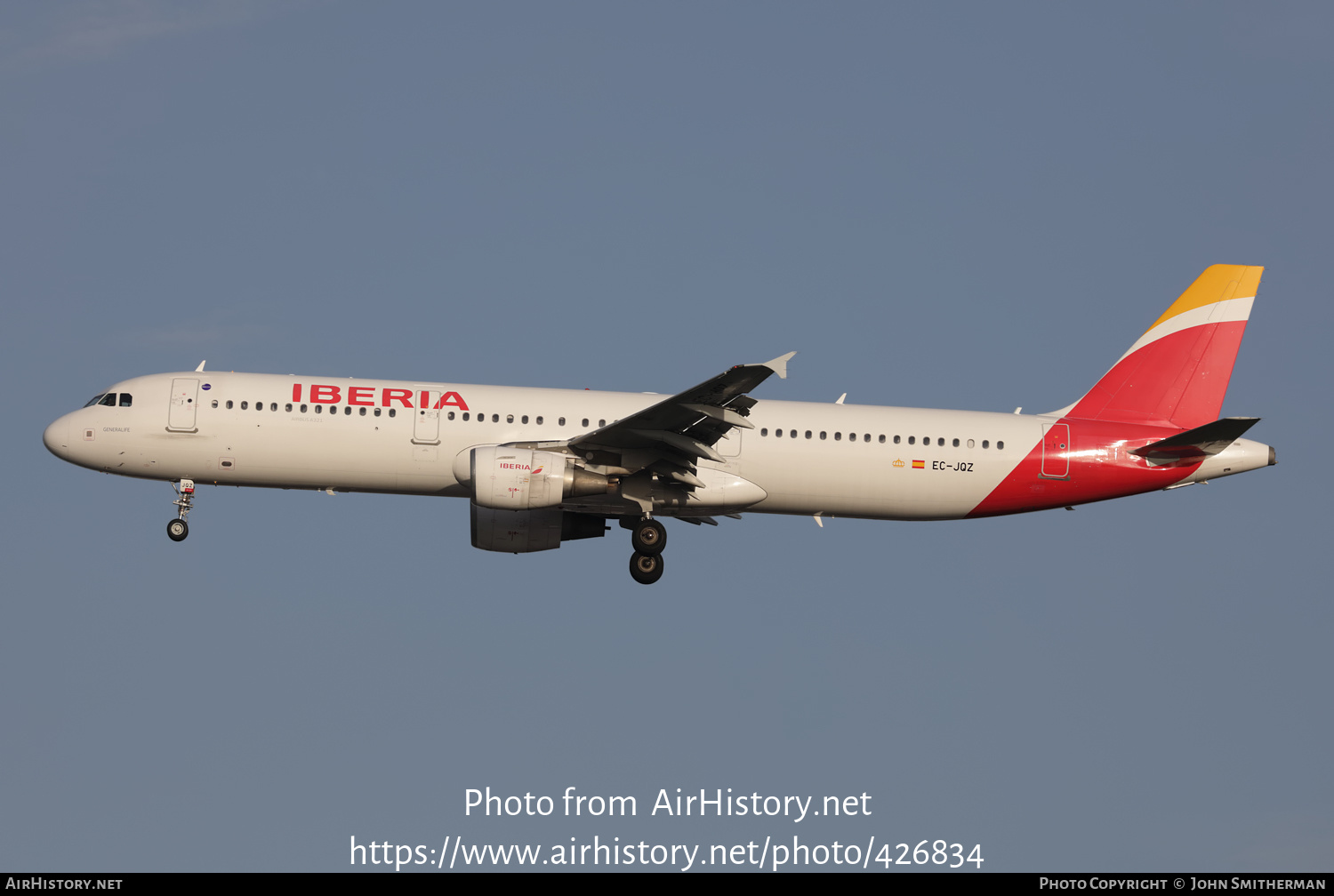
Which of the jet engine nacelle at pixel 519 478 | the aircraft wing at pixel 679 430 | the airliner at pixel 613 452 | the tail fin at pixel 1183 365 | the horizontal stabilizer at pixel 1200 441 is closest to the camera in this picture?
the aircraft wing at pixel 679 430

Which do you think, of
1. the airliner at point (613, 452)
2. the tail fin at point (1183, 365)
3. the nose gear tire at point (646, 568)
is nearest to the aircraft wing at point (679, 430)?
the airliner at point (613, 452)

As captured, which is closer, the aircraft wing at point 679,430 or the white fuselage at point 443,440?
the aircraft wing at point 679,430

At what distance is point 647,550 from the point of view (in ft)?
117

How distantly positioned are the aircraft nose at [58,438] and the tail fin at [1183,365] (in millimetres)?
25550

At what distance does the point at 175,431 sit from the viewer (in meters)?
35.4

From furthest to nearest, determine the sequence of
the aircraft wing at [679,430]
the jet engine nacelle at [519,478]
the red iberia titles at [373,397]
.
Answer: the red iberia titles at [373,397]
the jet engine nacelle at [519,478]
the aircraft wing at [679,430]

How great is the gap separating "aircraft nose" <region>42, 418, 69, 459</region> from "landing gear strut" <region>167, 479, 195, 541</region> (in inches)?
111

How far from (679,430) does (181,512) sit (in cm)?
1285

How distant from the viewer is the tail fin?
37875 mm

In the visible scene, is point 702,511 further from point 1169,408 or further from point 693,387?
point 1169,408

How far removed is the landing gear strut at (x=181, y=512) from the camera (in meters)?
36.0

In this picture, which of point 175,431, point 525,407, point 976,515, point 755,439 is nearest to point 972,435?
point 976,515

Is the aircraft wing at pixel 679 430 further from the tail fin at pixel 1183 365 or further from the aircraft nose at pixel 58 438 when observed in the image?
the aircraft nose at pixel 58 438

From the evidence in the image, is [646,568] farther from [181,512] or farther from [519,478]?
[181,512]
